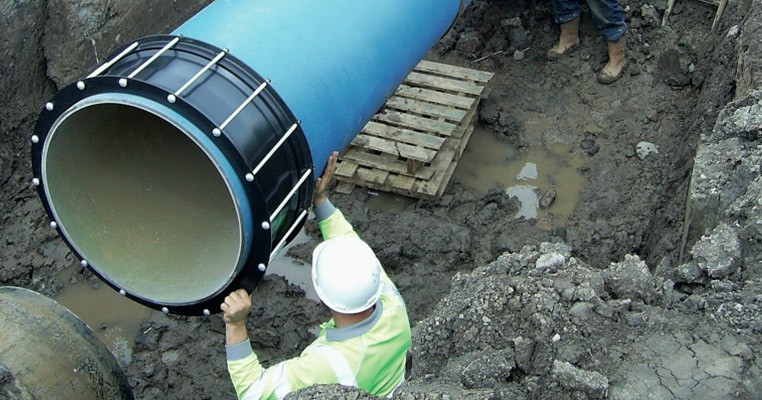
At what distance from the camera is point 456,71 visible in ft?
18.8

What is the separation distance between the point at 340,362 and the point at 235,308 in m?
0.44

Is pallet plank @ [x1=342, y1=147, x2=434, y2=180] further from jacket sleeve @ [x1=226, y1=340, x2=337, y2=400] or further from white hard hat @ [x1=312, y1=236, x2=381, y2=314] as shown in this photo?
jacket sleeve @ [x1=226, y1=340, x2=337, y2=400]

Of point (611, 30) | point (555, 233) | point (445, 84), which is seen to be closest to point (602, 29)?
point (611, 30)

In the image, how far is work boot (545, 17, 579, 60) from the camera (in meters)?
6.06

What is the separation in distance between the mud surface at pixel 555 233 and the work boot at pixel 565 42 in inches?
3.1

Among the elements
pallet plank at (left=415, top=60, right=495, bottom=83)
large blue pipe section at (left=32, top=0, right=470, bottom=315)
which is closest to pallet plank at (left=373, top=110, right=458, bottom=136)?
pallet plank at (left=415, top=60, right=495, bottom=83)

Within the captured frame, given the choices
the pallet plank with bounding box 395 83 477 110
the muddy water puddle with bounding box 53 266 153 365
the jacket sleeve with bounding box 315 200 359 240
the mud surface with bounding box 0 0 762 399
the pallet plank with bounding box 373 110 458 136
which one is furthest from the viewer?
the pallet plank with bounding box 395 83 477 110

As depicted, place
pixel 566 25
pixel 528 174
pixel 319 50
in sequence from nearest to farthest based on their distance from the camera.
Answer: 1. pixel 319 50
2. pixel 528 174
3. pixel 566 25

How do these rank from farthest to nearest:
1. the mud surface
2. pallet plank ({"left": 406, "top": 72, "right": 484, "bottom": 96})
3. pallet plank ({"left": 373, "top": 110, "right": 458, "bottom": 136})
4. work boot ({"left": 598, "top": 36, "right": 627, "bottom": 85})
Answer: work boot ({"left": 598, "top": 36, "right": 627, "bottom": 85})
pallet plank ({"left": 406, "top": 72, "right": 484, "bottom": 96})
pallet plank ({"left": 373, "top": 110, "right": 458, "bottom": 136})
the mud surface

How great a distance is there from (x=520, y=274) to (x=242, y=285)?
1.11m

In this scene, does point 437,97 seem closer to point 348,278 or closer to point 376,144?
point 376,144

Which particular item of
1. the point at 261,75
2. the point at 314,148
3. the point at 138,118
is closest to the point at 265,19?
the point at 261,75

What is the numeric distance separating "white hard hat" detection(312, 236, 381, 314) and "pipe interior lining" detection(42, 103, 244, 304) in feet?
1.52

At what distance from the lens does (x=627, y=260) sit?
306 cm
